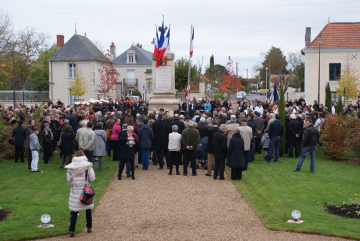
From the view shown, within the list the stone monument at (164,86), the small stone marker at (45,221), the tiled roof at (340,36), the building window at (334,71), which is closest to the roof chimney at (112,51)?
the tiled roof at (340,36)

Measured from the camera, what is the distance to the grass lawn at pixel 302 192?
23.7 ft

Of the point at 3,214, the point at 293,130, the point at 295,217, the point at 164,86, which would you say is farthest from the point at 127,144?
the point at 164,86

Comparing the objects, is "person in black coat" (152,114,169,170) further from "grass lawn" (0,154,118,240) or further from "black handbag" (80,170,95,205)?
A: "black handbag" (80,170,95,205)

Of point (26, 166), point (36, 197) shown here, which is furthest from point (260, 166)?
point (26, 166)

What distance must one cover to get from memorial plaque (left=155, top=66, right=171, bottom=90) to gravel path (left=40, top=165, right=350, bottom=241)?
9.40 meters

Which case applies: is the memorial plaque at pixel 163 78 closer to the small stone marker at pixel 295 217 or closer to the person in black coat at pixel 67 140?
the person in black coat at pixel 67 140

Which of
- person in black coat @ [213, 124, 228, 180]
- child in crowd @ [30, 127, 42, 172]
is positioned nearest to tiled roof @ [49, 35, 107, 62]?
child in crowd @ [30, 127, 42, 172]

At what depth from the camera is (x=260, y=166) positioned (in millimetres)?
13547

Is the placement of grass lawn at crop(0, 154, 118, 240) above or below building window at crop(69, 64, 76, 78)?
below

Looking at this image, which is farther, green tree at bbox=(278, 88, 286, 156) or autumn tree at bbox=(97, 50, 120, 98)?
autumn tree at bbox=(97, 50, 120, 98)

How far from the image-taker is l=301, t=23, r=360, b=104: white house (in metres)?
36.1

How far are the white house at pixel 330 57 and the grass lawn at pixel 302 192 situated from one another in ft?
79.4

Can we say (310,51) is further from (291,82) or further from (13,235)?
(13,235)

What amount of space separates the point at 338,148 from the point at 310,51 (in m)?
24.5
